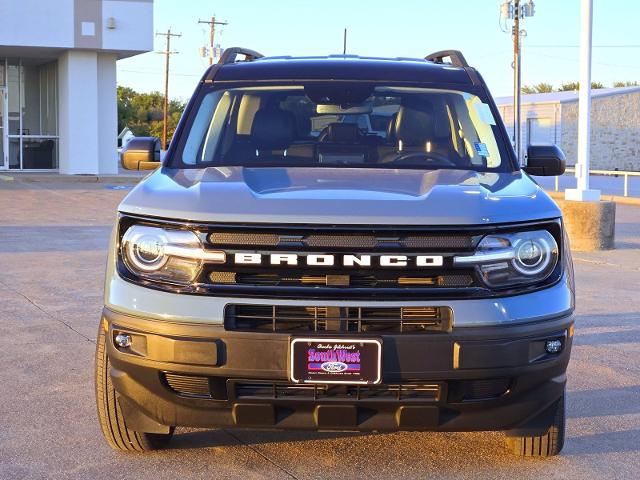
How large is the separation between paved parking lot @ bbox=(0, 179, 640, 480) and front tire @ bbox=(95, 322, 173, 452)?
6cm

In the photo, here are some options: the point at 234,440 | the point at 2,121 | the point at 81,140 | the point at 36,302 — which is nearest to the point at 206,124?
the point at 234,440

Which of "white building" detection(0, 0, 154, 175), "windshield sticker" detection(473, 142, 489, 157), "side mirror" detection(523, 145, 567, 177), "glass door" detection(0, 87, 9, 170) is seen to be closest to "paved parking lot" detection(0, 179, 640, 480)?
"side mirror" detection(523, 145, 567, 177)

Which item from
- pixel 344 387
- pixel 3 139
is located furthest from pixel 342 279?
pixel 3 139

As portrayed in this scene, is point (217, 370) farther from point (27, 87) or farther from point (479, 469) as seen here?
point (27, 87)

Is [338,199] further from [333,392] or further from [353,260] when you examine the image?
[333,392]

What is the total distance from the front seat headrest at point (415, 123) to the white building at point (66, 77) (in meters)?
24.8

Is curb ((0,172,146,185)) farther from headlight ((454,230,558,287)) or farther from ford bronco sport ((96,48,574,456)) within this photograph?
headlight ((454,230,558,287))

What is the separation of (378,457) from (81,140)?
1033 inches

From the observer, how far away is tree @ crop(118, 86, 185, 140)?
252ft

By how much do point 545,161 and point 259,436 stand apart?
2.24 metres

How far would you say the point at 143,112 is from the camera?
8225 cm

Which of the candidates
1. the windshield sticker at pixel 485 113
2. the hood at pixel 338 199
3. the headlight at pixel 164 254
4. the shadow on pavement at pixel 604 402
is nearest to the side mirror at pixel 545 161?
the windshield sticker at pixel 485 113

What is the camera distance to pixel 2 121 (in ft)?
103

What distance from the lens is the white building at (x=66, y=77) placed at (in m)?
28.6
